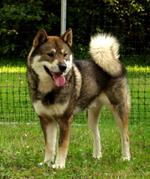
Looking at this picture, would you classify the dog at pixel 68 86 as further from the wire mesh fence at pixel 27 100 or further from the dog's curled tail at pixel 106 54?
the wire mesh fence at pixel 27 100

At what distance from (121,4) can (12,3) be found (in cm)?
446

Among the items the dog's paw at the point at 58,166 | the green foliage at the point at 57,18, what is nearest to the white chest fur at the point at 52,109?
the dog's paw at the point at 58,166

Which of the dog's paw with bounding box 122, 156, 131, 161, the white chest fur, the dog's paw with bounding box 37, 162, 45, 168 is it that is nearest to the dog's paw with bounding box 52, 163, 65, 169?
the dog's paw with bounding box 37, 162, 45, 168

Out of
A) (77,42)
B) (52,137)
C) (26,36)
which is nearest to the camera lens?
(52,137)

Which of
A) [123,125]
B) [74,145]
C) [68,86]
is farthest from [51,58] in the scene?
[74,145]

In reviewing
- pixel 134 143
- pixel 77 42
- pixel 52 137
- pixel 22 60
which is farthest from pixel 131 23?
pixel 52 137

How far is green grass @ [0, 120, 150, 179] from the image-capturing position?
558cm

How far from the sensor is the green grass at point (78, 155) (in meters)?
5.58

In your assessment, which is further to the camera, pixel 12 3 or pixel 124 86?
pixel 12 3

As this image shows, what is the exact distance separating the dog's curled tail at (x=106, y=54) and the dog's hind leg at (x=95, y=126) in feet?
1.47

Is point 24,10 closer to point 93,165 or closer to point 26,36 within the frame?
point 26,36

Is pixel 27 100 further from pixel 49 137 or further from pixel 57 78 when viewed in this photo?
pixel 57 78

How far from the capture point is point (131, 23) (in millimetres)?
18469

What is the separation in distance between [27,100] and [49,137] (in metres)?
4.13
